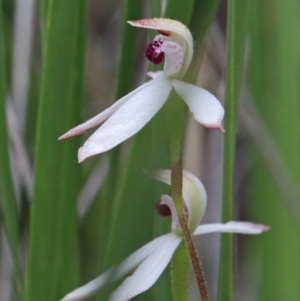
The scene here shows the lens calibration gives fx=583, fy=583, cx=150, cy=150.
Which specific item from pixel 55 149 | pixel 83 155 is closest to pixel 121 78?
pixel 55 149

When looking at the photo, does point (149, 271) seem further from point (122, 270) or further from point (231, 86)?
point (231, 86)

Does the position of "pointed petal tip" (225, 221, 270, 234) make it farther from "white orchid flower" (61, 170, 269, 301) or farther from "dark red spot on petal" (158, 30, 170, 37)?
"dark red spot on petal" (158, 30, 170, 37)

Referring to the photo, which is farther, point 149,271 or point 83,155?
point 149,271

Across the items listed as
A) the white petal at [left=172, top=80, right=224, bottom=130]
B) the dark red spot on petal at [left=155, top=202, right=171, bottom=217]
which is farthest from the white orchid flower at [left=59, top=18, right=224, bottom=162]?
the dark red spot on petal at [left=155, top=202, right=171, bottom=217]

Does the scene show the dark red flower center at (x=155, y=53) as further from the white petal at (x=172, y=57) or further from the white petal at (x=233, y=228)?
the white petal at (x=233, y=228)

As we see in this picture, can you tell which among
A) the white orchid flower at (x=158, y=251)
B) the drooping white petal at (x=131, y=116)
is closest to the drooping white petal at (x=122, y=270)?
the white orchid flower at (x=158, y=251)

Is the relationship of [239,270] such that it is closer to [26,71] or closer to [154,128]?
[26,71]
